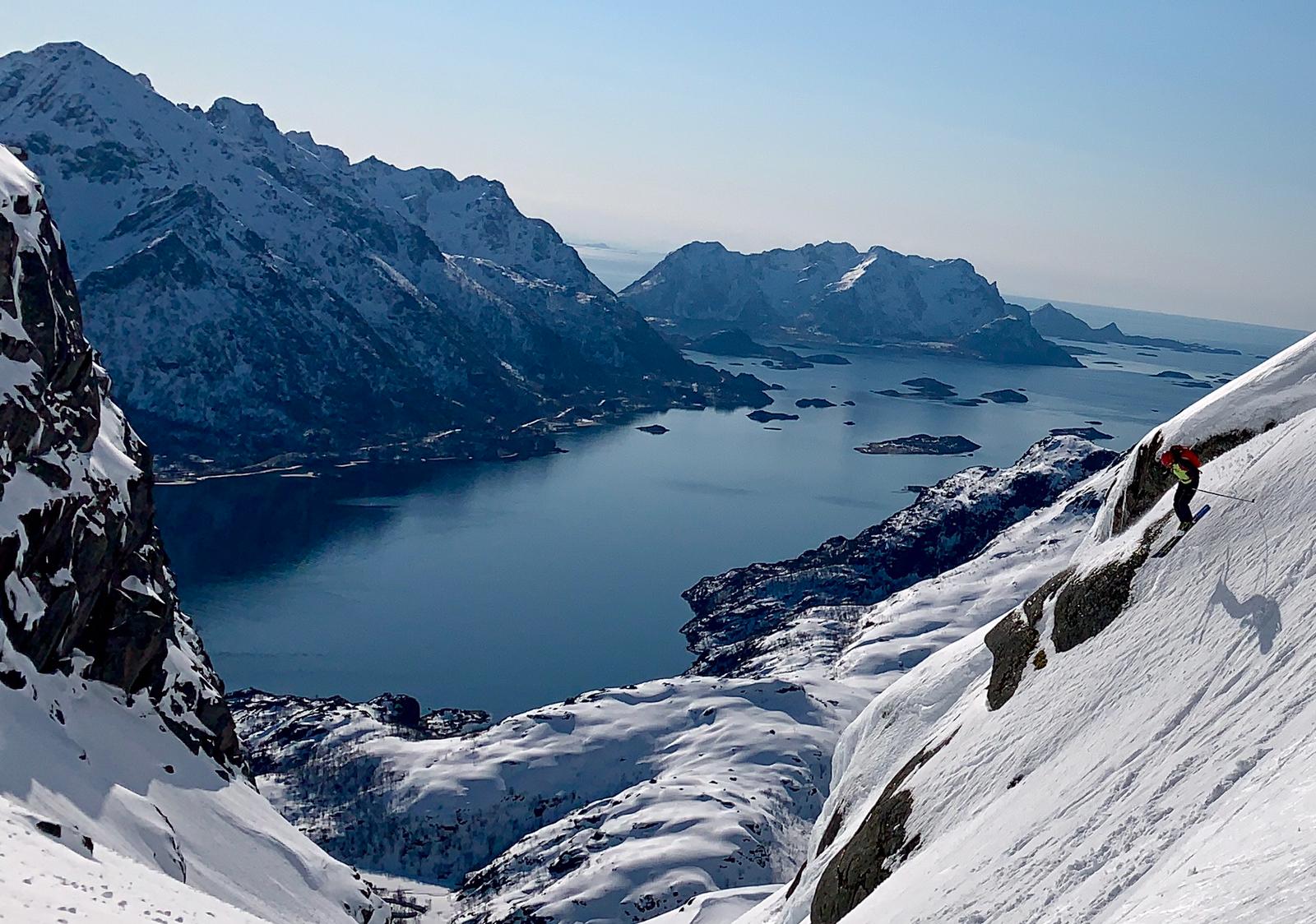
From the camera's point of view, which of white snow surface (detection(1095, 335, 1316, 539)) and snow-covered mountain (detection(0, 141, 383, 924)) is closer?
white snow surface (detection(1095, 335, 1316, 539))

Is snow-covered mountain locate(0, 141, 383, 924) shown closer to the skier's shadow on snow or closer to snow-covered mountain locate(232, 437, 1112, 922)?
snow-covered mountain locate(232, 437, 1112, 922)

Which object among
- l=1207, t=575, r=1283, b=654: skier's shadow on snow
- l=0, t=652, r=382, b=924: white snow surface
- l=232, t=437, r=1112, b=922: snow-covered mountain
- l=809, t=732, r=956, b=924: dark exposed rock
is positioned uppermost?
l=1207, t=575, r=1283, b=654: skier's shadow on snow

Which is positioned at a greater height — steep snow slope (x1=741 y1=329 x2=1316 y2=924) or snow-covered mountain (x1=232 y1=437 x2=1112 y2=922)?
steep snow slope (x1=741 y1=329 x2=1316 y2=924)

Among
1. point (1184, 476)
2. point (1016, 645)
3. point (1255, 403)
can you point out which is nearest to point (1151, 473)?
point (1255, 403)

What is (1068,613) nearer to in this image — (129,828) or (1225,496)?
(1225,496)

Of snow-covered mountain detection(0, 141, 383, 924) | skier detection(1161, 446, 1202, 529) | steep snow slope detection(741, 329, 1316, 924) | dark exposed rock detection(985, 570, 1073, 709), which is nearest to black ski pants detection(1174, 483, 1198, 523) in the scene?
skier detection(1161, 446, 1202, 529)

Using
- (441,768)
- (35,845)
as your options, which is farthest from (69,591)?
(441,768)

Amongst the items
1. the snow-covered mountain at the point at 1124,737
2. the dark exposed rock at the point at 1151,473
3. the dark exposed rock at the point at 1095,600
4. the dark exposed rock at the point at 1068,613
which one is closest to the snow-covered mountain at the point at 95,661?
the snow-covered mountain at the point at 1124,737
